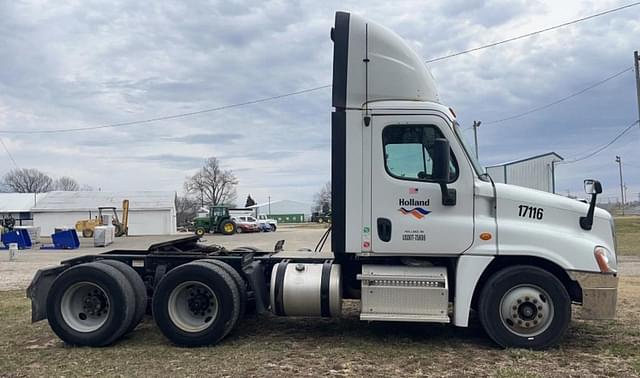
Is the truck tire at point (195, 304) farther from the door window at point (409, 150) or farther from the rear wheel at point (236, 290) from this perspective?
the door window at point (409, 150)

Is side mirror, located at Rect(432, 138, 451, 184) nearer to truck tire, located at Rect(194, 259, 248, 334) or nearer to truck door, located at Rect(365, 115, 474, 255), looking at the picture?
truck door, located at Rect(365, 115, 474, 255)

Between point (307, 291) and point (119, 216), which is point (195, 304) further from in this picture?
point (119, 216)

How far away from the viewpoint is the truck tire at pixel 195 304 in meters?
6.45

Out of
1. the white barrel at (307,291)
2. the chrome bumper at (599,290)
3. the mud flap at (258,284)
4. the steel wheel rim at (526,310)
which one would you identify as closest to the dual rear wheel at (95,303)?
the mud flap at (258,284)

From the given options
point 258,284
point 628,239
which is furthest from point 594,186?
point 628,239

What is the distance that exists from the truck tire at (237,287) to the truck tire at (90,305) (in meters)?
1.04

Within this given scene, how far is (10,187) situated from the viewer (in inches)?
3780

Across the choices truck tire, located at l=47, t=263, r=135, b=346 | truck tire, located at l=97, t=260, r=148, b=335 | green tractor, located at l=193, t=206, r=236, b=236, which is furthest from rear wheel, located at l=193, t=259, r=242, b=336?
green tractor, located at l=193, t=206, r=236, b=236

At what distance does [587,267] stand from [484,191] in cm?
142

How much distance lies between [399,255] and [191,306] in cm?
266

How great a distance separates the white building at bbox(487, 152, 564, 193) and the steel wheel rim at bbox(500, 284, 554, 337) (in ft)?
5.13

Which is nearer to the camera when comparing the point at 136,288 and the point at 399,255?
the point at 399,255

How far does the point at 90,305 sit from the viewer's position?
22.4 ft

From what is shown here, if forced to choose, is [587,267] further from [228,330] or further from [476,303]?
[228,330]
